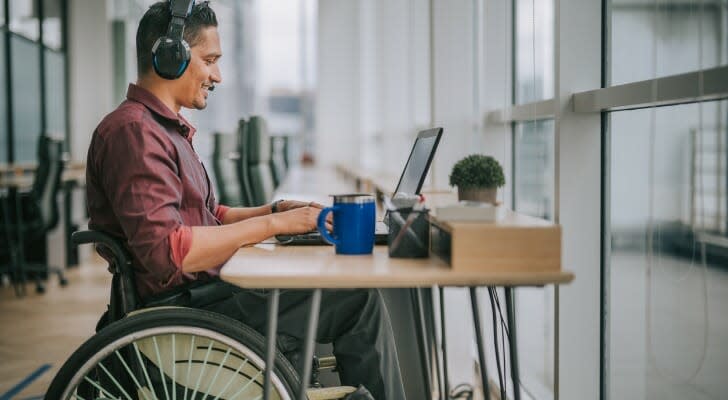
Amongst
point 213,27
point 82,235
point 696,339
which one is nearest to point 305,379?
point 82,235

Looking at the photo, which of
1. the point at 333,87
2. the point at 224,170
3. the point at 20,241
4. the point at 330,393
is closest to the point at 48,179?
the point at 20,241

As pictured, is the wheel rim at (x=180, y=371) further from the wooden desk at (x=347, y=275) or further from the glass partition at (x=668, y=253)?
the glass partition at (x=668, y=253)

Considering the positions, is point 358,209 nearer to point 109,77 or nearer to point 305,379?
point 305,379

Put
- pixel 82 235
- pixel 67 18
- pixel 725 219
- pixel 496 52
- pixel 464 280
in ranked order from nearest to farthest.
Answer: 1. pixel 464 280
2. pixel 725 219
3. pixel 82 235
4. pixel 496 52
5. pixel 67 18

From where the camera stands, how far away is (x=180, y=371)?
1.54 m

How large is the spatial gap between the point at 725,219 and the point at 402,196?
670mm

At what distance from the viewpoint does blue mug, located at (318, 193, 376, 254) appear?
1474mm

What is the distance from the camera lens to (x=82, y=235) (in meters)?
1.61

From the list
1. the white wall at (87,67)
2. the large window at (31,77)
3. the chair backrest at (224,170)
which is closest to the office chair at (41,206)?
the chair backrest at (224,170)

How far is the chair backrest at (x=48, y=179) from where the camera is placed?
16.5 feet

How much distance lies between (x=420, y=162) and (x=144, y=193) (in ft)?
2.28

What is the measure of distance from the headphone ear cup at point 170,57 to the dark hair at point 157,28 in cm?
6

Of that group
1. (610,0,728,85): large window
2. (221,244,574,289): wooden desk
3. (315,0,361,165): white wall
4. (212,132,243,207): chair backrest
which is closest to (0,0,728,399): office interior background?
(610,0,728,85): large window

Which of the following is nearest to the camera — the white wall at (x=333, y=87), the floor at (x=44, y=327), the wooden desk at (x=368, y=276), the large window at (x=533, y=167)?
the wooden desk at (x=368, y=276)
